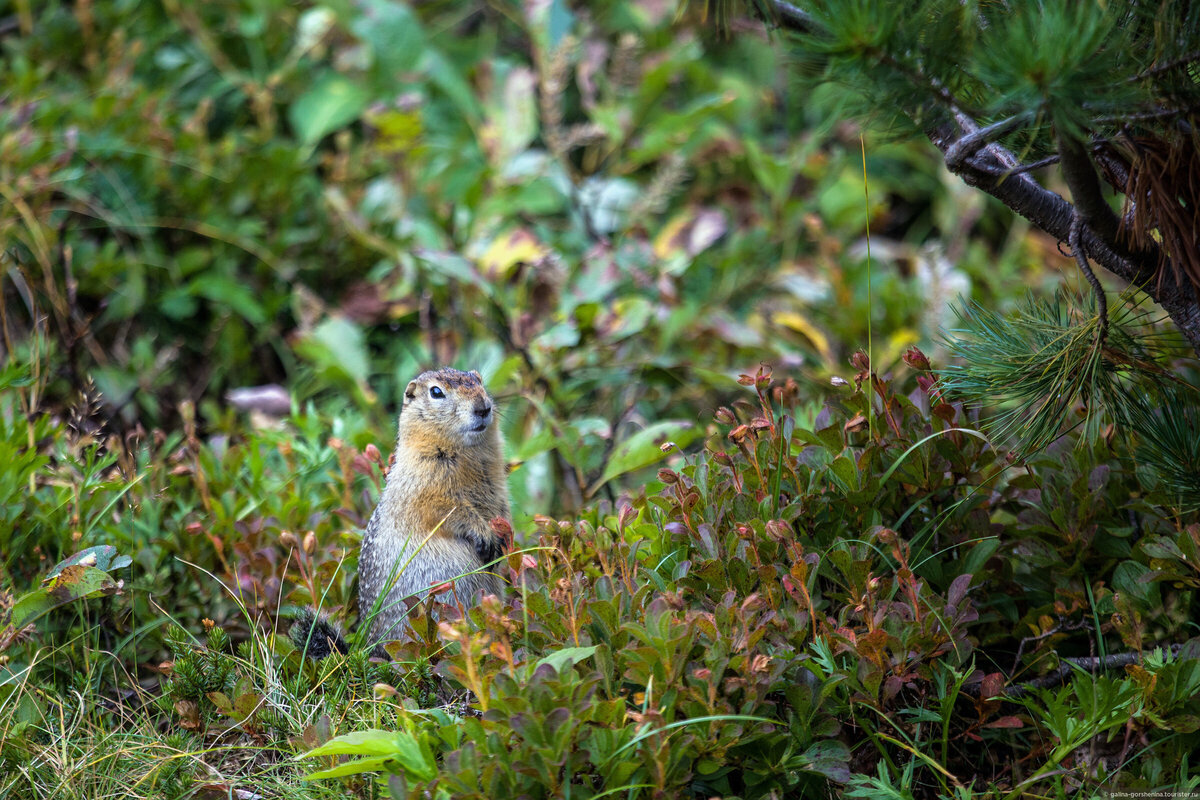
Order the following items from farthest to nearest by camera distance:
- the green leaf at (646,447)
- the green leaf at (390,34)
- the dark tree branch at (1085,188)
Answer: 1. the green leaf at (390,34)
2. the green leaf at (646,447)
3. the dark tree branch at (1085,188)

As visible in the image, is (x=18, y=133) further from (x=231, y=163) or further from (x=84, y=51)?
(x=84, y=51)

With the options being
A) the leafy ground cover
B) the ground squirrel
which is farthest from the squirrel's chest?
the leafy ground cover

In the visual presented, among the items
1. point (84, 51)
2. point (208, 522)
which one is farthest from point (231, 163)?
point (208, 522)

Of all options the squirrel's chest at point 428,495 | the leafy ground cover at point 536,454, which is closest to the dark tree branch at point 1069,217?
the leafy ground cover at point 536,454

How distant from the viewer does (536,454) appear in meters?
3.87

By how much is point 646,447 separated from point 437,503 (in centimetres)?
82

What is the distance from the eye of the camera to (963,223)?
615 centimetres

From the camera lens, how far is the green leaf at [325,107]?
555cm

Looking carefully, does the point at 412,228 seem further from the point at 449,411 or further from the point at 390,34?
the point at 449,411

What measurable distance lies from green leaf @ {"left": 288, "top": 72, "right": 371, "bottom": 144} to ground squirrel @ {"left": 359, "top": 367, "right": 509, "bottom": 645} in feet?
8.17

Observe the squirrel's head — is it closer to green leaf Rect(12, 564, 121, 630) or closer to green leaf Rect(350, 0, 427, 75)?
green leaf Rect(12, 564, 121, 630)

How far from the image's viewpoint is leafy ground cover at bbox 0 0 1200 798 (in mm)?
2357

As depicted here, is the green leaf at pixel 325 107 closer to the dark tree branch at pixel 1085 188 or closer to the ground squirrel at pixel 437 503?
the ground squirrel at pixel 437 503

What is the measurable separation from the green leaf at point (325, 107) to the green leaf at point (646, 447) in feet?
9.08
